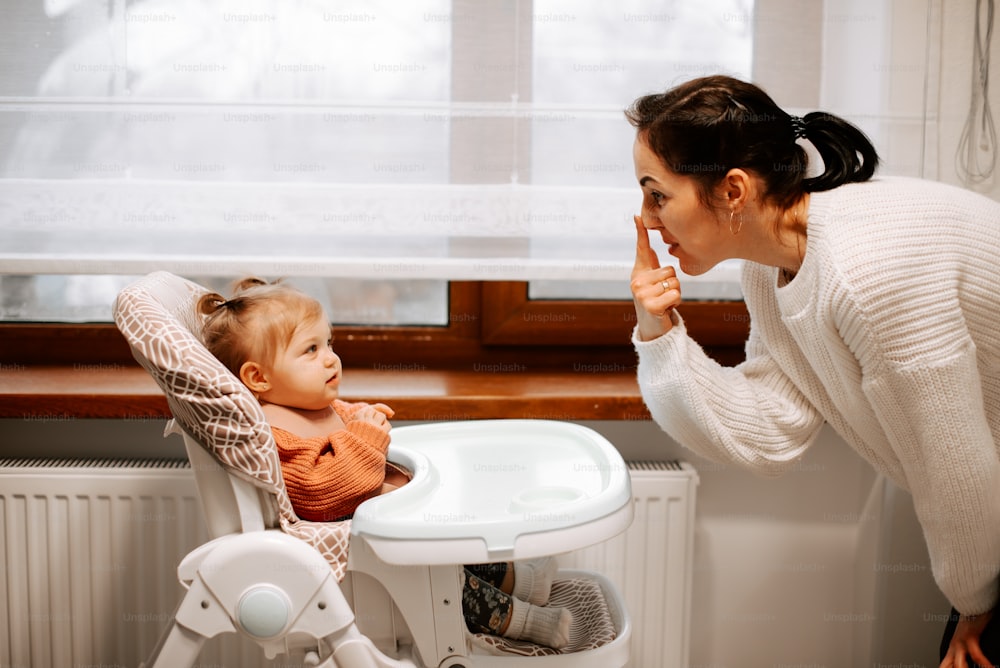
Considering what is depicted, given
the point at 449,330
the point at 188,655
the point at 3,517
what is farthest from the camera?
the point at 449,330

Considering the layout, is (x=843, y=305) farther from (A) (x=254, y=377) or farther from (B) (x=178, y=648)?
(B) (x=178, y=648)

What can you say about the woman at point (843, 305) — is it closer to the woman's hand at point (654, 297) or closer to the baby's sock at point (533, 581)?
the woman's hand at point (654, 297)

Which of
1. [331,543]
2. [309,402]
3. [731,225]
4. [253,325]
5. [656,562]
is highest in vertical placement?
[731,225]

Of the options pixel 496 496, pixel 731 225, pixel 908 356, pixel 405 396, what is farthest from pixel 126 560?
pixel 908 356

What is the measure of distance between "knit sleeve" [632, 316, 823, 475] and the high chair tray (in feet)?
0.41

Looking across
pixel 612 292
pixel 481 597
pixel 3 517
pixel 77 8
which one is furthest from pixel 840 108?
pixel 3 517

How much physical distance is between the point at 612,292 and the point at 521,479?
71cm

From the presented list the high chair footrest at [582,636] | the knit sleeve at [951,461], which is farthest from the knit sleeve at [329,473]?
the knit sleeve at [951,461]

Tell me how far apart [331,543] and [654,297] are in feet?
1.80

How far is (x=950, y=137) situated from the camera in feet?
5.27

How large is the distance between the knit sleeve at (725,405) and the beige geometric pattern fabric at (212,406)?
50 centimetres

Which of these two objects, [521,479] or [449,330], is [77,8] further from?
[521,479]

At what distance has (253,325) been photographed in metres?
1.22

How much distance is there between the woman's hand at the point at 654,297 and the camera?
1278 mm
